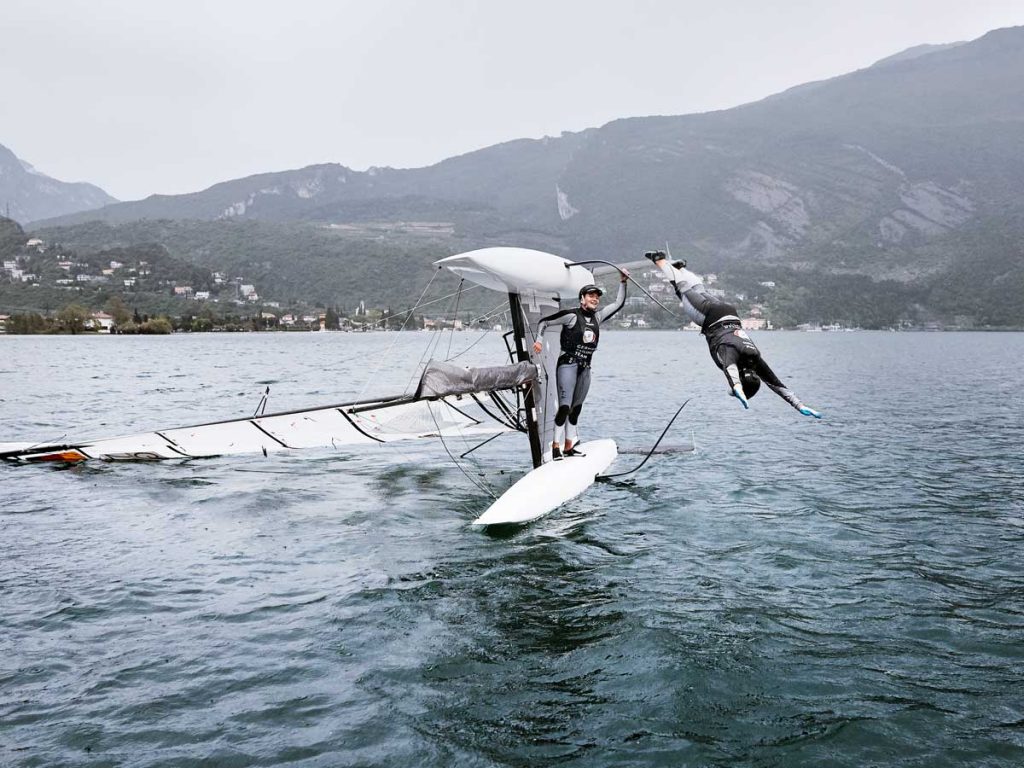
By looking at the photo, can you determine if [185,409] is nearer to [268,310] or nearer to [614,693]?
[614,693]

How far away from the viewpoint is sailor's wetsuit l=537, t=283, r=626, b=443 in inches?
464

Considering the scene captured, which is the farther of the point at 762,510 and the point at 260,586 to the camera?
the point at 762,510

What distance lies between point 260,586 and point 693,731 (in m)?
4.88

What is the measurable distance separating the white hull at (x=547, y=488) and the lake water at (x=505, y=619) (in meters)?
0.27

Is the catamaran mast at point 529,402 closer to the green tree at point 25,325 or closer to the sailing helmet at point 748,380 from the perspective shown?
the sailing helmet at point 748,380

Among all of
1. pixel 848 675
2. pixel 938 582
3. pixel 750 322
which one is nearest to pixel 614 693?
pixel 848 675

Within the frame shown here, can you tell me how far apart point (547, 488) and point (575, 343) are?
2467mm

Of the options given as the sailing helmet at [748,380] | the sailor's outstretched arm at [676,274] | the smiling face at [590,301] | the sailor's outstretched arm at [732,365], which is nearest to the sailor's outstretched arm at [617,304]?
the smiling face at [590,301]

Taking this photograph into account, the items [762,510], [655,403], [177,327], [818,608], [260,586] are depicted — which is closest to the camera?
[818,608]

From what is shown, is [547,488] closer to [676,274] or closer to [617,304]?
[617,304]

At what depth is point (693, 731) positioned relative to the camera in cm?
498

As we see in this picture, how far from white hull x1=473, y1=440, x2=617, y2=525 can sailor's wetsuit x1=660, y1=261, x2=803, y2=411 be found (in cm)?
321

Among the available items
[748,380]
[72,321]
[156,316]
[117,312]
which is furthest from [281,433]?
[156,316]

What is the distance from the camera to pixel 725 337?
9758 mm
